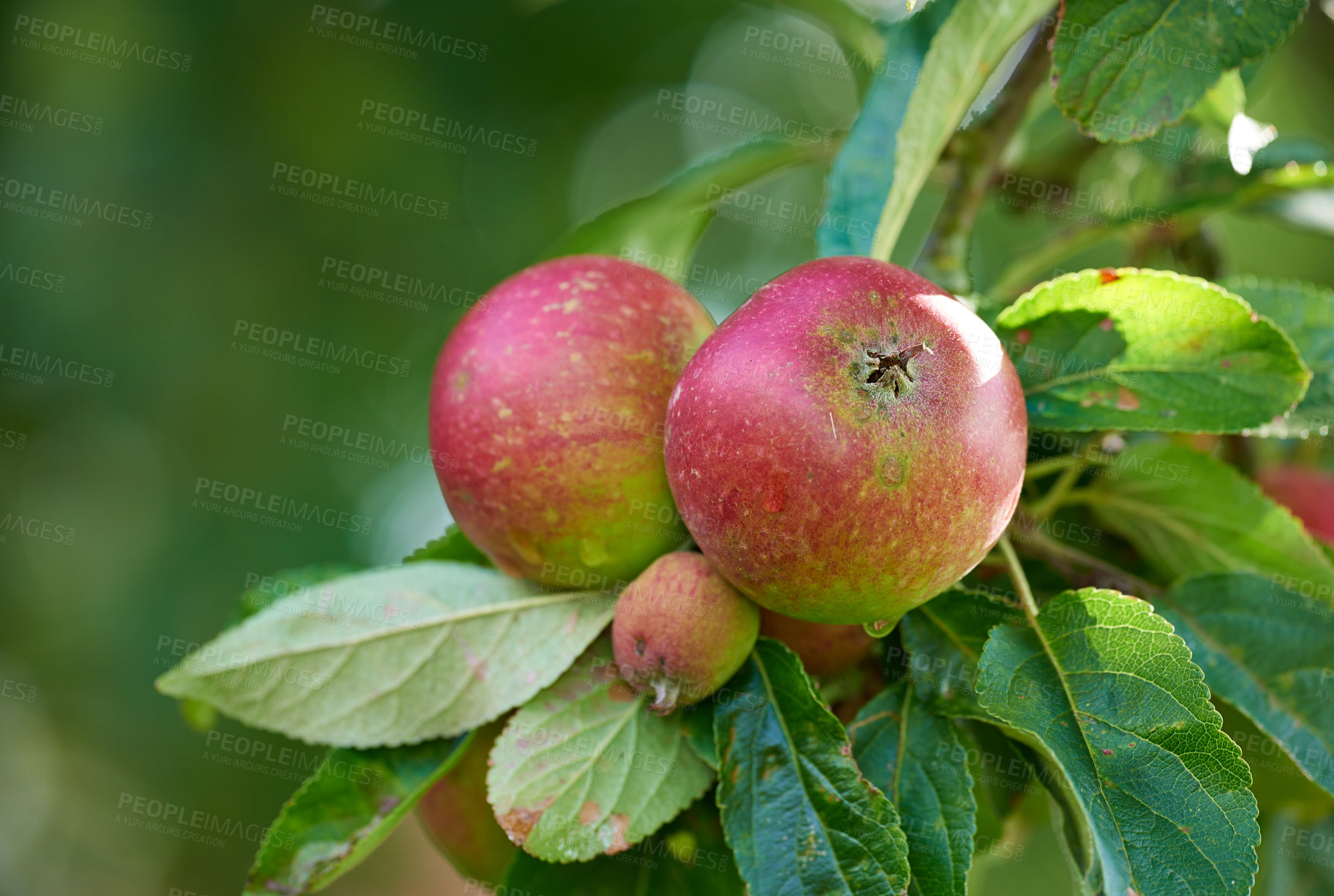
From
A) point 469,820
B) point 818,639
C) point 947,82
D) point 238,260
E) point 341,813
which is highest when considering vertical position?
point 947,82

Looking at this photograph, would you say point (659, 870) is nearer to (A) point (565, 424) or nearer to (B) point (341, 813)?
(B) point (341, 813)

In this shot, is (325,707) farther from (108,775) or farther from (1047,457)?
(108,775)

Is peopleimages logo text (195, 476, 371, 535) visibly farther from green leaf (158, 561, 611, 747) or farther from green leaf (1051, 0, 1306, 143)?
green leaf (1051, 0, 1306, 143)

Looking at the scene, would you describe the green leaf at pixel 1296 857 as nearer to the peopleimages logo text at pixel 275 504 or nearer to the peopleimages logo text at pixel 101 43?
the peopleimages logo text at pixel 275 504

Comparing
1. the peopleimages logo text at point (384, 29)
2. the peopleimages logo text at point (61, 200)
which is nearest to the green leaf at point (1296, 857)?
the peopleimages logo text at point (384, 29)

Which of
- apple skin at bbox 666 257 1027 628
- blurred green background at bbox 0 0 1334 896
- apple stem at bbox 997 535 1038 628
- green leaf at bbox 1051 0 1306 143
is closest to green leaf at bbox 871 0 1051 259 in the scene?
green leaf at bbox 1051 0 1306 143

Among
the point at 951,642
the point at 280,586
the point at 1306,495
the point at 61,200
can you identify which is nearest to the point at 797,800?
the point at 951,642

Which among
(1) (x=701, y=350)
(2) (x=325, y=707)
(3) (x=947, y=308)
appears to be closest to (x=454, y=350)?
(1) (x=701, y=350)
